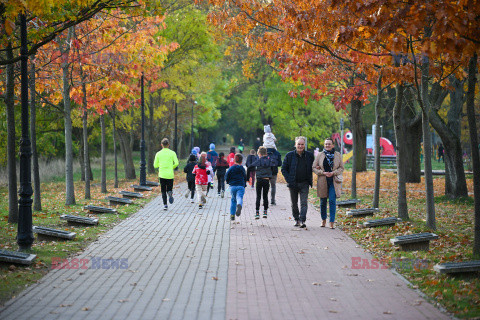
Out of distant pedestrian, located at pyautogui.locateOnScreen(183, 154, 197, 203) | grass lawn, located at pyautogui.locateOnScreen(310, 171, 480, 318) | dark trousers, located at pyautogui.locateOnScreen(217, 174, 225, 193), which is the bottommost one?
grass lawn, located at pyautogui.locateOnScreen(310, 171, 480, 318)

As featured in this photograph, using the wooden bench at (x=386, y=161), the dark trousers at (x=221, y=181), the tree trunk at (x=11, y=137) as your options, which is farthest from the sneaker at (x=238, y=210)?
the wooden bench at (x=386, y=161)

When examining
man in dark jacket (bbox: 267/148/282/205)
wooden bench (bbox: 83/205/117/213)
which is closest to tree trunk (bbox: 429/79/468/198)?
man in dark jacket (bbox: 267/148/282/205)

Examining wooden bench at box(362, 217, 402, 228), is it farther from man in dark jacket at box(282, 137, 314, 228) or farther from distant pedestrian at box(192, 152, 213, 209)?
distant pedestrian at box(192, 152, 213, 209)

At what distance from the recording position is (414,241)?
10.1 metres

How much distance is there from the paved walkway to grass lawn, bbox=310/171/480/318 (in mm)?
282

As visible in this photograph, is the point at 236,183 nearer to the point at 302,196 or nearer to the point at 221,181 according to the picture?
the point at 302,196

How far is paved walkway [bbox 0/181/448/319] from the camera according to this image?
643 centimetres

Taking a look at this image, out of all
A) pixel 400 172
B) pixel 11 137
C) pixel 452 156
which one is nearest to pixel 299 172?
pixel 400 172

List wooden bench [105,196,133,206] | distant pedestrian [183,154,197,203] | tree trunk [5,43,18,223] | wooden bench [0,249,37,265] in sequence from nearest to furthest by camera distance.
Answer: wooden bench [0,249,37,265]
tree trunk [5,43,18,223]
wooden bench [105,196,133,206]
distant pedestrian [183,154,197,203]

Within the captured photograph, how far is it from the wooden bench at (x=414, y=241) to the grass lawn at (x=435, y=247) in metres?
0.16

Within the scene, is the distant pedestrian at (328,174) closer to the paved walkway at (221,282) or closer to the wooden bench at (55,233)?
the paved walkway at (221,282)

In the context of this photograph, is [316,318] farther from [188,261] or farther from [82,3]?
[82,3]

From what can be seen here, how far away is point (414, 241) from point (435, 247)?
684mm

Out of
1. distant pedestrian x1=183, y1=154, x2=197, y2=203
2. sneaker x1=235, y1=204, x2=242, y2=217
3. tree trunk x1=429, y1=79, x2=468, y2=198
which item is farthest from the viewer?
distant pedestrian x1=183, y1=154, x2=197, y2=203
